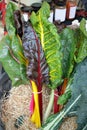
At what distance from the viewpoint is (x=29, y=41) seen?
735 millimetres

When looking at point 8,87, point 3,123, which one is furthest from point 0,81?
point 3,123

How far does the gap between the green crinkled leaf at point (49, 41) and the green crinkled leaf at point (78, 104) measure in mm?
56

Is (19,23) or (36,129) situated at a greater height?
(19,23)

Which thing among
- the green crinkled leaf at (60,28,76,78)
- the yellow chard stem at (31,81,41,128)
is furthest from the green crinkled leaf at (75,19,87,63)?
the yellow chard stem at (31,81,41,128)

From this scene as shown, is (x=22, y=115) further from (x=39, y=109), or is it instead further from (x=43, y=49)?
(x=43, y=49)

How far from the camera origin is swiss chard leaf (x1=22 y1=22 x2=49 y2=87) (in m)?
0.73

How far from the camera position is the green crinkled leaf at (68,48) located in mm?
764

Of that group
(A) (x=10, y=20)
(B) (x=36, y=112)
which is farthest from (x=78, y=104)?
(A) (x=10, y=20)

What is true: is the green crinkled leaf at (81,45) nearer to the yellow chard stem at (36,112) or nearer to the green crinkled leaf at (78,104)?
the green crinkled leaf at (78,104)

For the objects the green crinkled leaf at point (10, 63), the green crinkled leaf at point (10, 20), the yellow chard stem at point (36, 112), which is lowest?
the yellow chard stem at point (36, 112)

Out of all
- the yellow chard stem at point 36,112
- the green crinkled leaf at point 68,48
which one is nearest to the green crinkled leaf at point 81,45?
the green crinkled leaf at point 68,48

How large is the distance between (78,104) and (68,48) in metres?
0.16

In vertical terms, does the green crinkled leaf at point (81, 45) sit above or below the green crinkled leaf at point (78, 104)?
above

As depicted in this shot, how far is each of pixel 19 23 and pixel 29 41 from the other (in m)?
0.06
